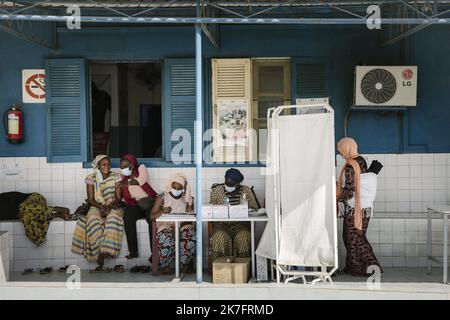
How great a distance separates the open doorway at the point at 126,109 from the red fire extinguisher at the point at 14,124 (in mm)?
1014

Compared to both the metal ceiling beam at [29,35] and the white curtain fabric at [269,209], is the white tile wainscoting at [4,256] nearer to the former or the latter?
the metal ceiling beam at [29,35]

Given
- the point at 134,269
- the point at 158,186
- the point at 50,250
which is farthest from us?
the point at 158,186

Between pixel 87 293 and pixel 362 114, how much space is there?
447 centimetres

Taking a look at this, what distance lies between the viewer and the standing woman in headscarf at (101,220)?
844 centimetres

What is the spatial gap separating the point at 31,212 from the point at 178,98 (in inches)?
98.0

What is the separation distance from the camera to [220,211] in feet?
25.2

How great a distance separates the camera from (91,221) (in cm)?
850

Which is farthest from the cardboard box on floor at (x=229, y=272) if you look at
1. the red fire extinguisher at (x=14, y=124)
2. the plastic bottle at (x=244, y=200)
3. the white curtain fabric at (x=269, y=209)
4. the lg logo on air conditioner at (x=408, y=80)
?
the red fire extinguisher at (x=14, y=124)

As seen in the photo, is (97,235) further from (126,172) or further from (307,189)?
(307,189)

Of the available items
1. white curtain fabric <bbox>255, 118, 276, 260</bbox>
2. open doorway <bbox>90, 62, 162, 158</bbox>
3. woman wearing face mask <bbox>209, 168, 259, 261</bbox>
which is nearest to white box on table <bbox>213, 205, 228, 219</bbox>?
woman wearing face mask <bbox>209, 168, 259, 261</bbox>

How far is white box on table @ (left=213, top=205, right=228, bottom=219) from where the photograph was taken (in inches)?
302

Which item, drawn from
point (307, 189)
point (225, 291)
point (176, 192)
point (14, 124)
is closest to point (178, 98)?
point (176, 192)

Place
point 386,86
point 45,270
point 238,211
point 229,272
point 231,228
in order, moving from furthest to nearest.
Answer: point 386,86, point 45,270, point 231,228, point 238,211, point 229,272
